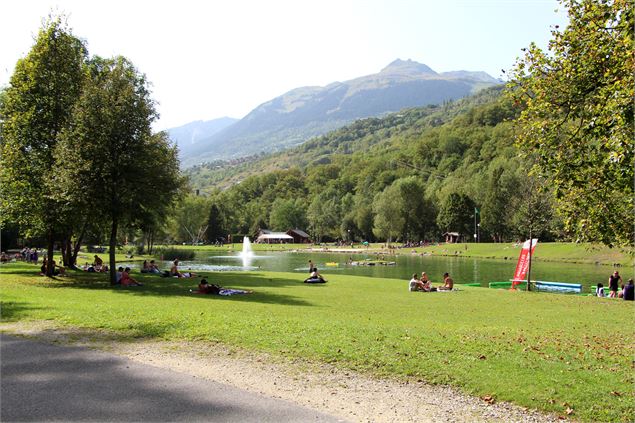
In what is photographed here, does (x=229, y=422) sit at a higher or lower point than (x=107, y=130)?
lower

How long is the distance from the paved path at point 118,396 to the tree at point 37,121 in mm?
21209

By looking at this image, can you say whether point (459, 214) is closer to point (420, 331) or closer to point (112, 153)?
point (112, 153)

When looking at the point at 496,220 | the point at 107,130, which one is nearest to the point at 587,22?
the point at 107,130

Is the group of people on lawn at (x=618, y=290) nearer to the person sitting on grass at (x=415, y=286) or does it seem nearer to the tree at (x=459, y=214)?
the person sitting on grass at (x=415, y=286)

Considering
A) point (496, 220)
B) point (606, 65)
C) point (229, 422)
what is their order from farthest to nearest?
point (496, 220), point (606, 65), point (229, 422)

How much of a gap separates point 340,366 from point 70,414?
17.0 feet

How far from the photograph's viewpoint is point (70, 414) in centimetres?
769

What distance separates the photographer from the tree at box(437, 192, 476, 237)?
130500 millimetres

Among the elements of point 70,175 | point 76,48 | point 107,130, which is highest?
point 76,48

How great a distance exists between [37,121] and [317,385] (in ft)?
93.1

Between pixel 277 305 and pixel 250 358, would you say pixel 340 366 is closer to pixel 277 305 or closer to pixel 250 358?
pixel 250 358

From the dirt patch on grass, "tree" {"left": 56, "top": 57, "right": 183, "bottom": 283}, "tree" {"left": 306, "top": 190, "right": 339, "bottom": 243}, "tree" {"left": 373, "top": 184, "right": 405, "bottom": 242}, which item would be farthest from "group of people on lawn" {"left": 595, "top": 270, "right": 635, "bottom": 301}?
"tree" {"left": 306, "top": 190, "right": 339, "bottom": 243}

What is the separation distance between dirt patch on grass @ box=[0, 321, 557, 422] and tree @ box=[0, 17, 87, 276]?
20234mm

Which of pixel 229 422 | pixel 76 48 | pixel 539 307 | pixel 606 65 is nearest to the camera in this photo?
pixel 229 422
